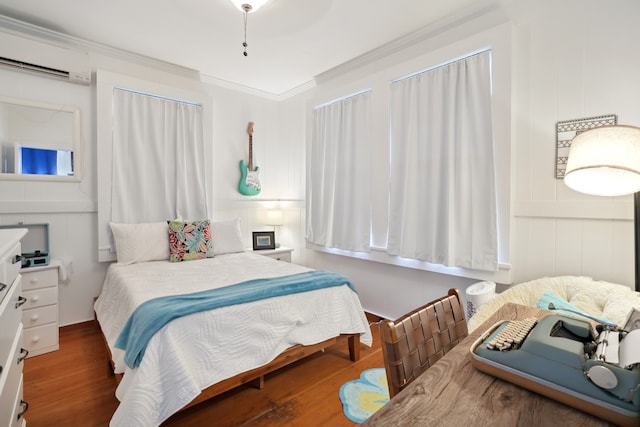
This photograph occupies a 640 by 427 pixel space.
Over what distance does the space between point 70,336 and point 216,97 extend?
9.33 ft

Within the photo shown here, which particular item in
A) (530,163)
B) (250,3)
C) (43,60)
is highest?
(250,3)

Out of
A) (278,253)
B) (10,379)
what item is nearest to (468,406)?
(10,379)

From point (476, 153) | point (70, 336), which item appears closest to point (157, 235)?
point (70, 336)

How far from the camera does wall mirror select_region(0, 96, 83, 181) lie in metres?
2.49

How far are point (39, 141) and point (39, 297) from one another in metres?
1.33

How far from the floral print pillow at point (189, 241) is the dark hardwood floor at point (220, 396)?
94cm

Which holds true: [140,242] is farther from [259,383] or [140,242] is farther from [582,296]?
[582,296]

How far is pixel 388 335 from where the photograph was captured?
0.83 meters

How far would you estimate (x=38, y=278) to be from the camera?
92.9 inches

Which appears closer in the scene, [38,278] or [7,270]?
[7,270]

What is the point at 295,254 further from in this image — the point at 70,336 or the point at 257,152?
the point at 70,336

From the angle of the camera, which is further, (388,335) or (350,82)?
(350,82)

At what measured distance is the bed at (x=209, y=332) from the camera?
1.42 m

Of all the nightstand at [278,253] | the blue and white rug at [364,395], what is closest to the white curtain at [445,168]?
the blue and white rug at [364,395]
